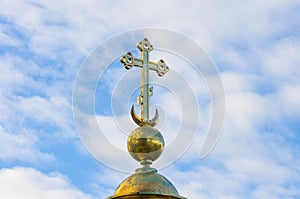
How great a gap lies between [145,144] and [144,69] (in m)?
1.81

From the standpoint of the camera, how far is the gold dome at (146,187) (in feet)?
38.5

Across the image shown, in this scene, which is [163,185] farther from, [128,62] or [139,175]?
[128,62]

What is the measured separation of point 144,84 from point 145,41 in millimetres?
1083

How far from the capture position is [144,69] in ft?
44.1

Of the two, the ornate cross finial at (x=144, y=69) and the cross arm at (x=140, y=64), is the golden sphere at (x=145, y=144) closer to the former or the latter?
the ornate cross finial at (x=144, y=69)

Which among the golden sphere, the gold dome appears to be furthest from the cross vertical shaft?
the gold dome

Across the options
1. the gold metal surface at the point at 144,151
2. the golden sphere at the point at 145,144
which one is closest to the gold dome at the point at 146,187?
the gold metal surface at the point at 144,151

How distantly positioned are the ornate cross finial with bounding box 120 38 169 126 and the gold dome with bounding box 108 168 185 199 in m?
1.05

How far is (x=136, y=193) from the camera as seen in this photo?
460 inches

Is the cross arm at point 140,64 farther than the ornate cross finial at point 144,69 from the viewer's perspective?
Yes

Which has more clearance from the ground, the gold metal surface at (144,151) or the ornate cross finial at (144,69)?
the ornate cross finial at (144,69)

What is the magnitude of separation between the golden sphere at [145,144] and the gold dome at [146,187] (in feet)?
0.90

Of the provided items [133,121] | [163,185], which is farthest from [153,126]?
[163,185]

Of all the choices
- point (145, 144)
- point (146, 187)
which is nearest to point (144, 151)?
point (145, 144)
